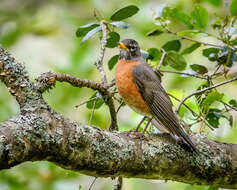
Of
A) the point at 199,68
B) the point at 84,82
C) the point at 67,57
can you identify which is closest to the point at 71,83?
the point at 84,82

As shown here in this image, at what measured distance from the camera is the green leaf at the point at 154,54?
13.2 ft

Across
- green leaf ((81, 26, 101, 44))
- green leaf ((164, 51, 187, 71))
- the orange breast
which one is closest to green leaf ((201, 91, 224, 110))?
green leaf ((164, 51, 187, 71))

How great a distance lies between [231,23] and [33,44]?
14.7 feet

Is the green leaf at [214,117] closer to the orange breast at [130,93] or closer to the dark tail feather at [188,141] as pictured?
the dark tail feather at [188,141]

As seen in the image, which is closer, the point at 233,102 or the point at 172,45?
the point at 233,102

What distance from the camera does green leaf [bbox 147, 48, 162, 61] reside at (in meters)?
4.04

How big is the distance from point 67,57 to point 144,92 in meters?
2.32

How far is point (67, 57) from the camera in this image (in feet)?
20.4

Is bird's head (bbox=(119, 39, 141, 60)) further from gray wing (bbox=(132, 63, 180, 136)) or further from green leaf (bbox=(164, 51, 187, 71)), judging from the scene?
green leaf (bbox=(164, 51, 187, 71))

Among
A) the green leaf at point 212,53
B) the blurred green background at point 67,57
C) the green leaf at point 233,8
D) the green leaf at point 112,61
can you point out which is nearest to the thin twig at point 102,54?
the green leaf at point 112,61

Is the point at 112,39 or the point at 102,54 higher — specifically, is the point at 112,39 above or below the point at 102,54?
above

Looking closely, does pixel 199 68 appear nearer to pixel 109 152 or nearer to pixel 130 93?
pixel 130 93

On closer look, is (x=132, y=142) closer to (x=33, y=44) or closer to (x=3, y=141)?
(x=3, y=141)

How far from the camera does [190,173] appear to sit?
335 centimetres
